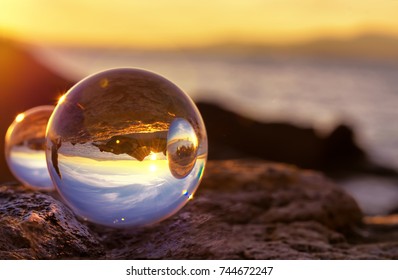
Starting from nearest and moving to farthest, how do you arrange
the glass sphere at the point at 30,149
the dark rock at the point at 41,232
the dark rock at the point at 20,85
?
the dark rock at the point at 41,232, the glass sphere at the point at 30,149, the dark rock at the point at 20,85

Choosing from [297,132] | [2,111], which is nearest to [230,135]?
[297,132]

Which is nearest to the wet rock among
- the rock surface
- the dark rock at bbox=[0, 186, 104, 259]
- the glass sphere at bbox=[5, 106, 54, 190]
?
the rock surface

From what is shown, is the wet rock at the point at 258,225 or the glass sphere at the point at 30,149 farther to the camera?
the glass sphere at the point at 30,149

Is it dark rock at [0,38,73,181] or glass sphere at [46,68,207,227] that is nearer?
glass sphere at [46,68,207,227]

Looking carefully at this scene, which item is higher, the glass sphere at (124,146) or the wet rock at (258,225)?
the glass sphere at (124,146)

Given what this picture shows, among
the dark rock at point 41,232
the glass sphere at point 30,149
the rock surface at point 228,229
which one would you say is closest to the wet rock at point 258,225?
the rock surface at point 228,229

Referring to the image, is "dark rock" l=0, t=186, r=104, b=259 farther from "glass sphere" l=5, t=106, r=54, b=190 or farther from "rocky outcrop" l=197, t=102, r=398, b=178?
"rocky outcrop" l=197, t=102, r=398, b=178

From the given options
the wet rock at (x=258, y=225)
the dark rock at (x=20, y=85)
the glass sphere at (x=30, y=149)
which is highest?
the dark rock at (x=20, y=85)

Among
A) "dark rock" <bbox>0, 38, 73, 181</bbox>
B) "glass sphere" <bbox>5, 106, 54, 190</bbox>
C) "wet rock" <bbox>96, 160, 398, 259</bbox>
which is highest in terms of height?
"dark rock" <bbox>0, 38, 73, 181</bbox>

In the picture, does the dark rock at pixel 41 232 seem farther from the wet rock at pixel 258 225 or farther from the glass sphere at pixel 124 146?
the wet rock at pixel 258 225
